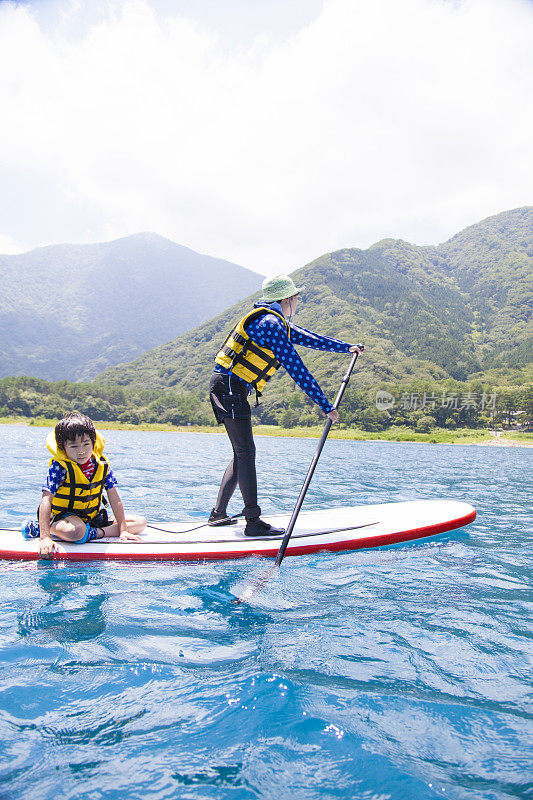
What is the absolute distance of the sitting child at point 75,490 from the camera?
4.68 metres

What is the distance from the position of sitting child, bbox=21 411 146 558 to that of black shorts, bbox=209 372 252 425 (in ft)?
4.62

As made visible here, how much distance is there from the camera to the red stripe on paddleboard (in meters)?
4.88

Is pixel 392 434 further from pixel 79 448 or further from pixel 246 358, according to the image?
pixel 79 448

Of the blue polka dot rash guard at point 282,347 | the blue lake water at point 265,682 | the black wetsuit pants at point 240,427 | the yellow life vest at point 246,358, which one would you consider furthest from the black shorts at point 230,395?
the blue lake water at point 265,682

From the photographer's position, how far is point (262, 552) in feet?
17.4

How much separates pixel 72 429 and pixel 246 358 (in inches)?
79.8

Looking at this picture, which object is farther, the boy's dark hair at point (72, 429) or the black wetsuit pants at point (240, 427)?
the black wetsuit pants at point (240, 427)

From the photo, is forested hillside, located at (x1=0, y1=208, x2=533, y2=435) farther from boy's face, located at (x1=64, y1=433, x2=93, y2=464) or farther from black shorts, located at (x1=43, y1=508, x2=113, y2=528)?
boy's face, located at (x1=64, y1=433, x2=93, y2=464)

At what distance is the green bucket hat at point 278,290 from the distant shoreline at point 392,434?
8614 centimetres

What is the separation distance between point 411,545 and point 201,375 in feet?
607

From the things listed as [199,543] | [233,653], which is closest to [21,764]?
[233,653]

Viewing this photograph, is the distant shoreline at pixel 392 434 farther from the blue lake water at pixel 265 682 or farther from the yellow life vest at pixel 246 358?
the blue lake water at pixel 265 682

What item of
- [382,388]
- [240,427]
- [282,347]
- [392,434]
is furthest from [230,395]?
[382,388]

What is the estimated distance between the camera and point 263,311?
536 centimetres
